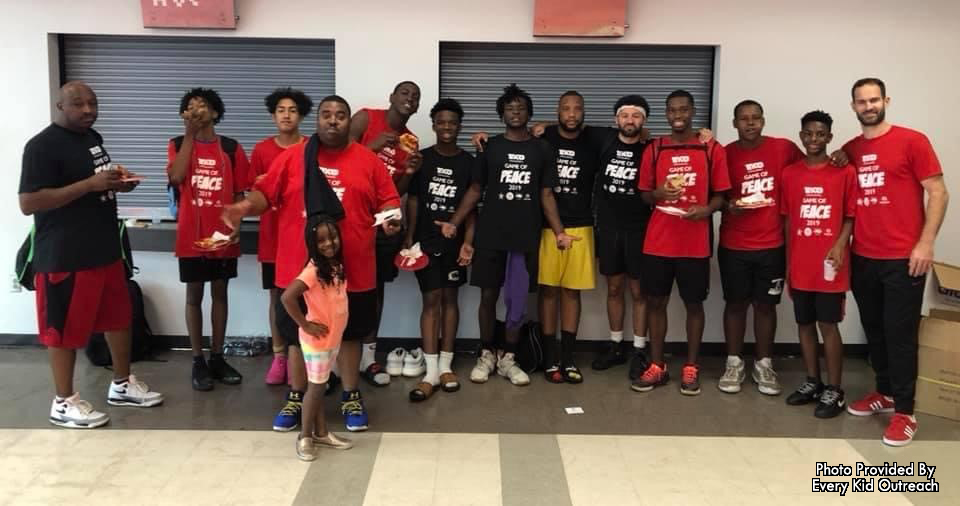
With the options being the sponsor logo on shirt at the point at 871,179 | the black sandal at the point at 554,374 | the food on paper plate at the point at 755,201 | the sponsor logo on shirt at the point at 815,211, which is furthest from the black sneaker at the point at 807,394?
the black sandal at the point at 554,374

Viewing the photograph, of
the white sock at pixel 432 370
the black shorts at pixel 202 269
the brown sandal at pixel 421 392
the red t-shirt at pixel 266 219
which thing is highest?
the red t-shirt at pixel 266 219

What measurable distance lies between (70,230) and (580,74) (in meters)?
3.51

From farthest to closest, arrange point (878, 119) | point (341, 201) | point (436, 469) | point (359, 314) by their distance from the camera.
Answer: point (878, 119)
point (359, 314)
point (341, 201)
point (436, 469)

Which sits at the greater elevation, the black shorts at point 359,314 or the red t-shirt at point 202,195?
the red t-shirt at point 202,195

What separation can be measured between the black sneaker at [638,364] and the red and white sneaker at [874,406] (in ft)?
4.06

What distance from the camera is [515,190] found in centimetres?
448

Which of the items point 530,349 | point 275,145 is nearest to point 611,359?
point 530,349

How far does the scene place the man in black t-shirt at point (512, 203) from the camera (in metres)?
4.47

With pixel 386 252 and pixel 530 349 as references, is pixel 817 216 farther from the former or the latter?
pixel 386 252

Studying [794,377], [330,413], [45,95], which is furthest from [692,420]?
[45,95]

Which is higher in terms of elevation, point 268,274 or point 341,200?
point 341,200

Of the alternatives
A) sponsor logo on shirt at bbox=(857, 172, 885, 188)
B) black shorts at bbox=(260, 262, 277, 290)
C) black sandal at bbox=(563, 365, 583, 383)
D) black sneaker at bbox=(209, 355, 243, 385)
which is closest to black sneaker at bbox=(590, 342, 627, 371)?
black sandal at bbox=(563, 365, 583, 383)

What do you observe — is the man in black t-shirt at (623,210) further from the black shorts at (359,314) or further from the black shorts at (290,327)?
the black shorts at (290,327)

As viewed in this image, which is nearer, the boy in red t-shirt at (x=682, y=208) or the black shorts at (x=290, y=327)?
the black shorts at (x=290, y=327)
